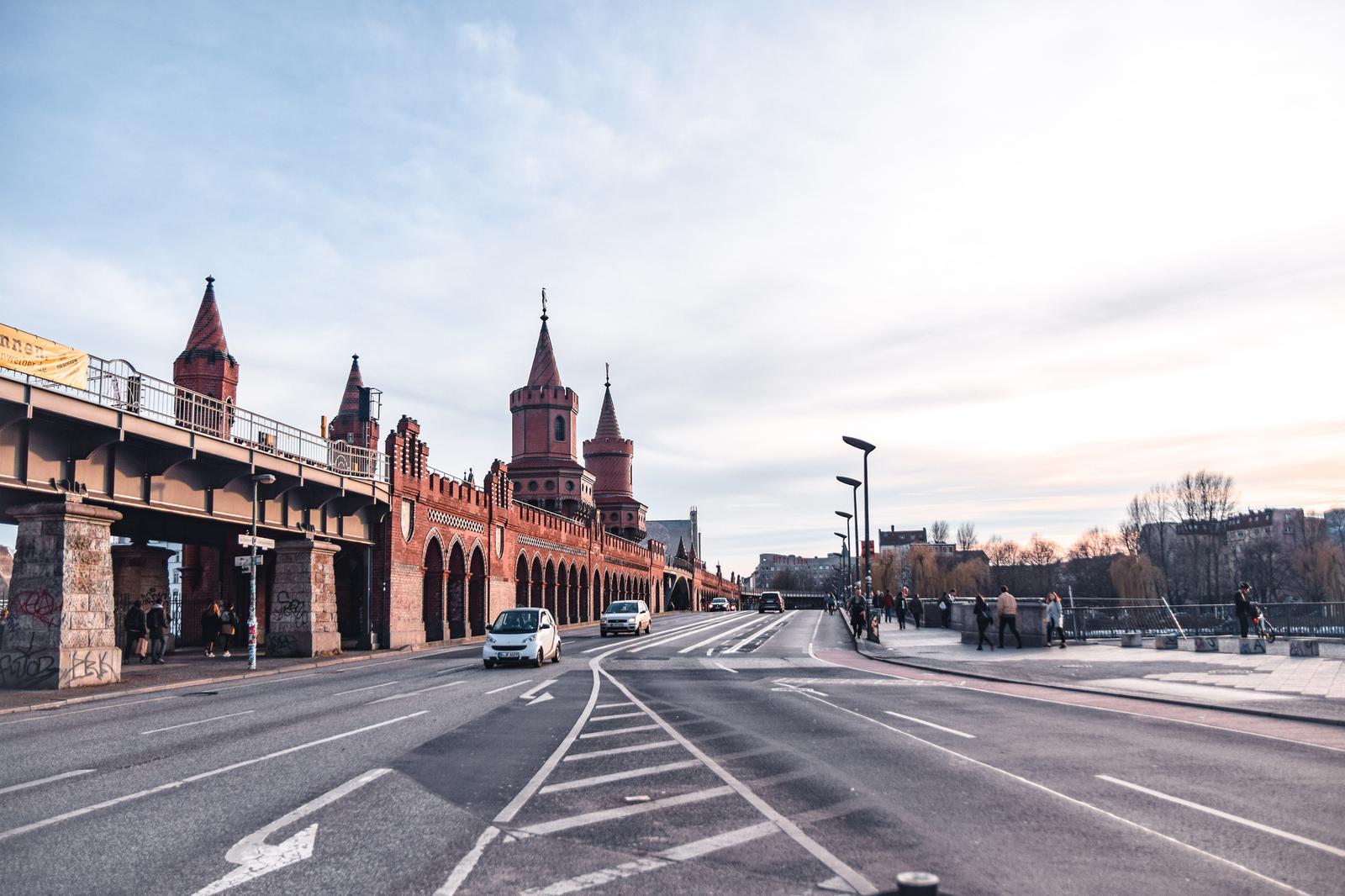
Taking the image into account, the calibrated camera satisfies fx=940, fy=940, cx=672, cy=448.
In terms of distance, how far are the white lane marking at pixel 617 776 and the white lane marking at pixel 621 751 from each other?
0.94 m

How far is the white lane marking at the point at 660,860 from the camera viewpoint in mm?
5727

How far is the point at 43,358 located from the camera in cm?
2002

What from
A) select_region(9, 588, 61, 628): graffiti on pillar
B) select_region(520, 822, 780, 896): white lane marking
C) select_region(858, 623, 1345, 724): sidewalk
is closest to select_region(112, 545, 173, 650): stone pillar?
select_region(9, 588, 61, 628): graffiti on pillar

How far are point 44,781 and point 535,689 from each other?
34.3 feet

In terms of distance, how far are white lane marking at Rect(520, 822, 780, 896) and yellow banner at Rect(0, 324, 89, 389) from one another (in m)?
Result: 18.9

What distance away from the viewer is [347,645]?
3884 cm

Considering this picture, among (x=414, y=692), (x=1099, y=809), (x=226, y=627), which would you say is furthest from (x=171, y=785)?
(x=226, y=627)

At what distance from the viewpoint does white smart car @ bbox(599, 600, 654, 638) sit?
47.5 meters

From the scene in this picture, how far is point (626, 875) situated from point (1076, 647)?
90.1ft

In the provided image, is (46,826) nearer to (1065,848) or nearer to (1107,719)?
(1065,848)

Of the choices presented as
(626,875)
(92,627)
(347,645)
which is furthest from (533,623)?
(626,875)

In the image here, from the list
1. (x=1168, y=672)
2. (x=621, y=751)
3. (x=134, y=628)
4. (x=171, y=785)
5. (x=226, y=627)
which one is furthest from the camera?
(x=226, y=627)

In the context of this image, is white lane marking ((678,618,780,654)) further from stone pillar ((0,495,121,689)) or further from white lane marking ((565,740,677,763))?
white lane marking ((565,740,677,763))

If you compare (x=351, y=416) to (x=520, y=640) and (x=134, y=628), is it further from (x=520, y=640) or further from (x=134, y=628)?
(x=520, y=640)
